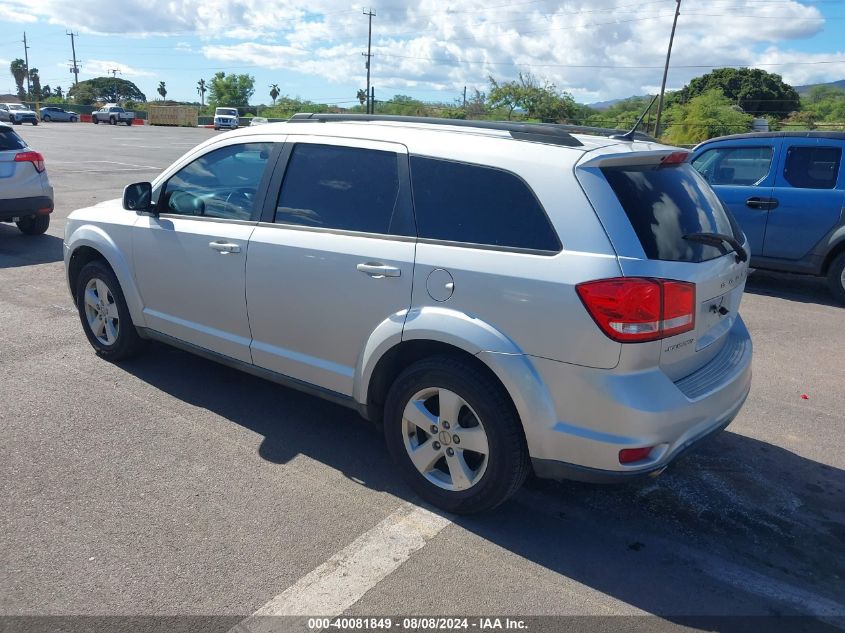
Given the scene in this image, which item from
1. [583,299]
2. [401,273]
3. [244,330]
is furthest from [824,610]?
[244,330]

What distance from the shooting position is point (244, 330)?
4426 millimetres

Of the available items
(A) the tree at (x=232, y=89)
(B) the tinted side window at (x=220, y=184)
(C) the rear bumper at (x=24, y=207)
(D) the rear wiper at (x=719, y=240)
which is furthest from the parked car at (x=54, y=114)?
(D) the rear wiper at (x=719, y=240)

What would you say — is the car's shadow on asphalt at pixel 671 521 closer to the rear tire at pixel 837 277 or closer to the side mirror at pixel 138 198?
the side mirror at pixel 138 198

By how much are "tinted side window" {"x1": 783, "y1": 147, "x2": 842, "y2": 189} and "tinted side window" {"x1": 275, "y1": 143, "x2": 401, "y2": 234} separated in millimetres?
6434

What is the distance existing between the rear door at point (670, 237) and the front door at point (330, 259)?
1000 mm

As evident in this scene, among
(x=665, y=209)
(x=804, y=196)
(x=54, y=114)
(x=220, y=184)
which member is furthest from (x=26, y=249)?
(x=54, y=114)

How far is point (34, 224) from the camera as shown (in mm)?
10836

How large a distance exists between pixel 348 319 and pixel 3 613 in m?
1.97

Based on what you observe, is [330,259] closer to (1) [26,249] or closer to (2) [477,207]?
(2) [477,207]

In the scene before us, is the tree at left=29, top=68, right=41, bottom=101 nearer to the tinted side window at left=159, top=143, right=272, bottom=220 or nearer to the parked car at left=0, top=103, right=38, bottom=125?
the parked car at left=0, top=103, right=38, bottom=125

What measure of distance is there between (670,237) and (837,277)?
6019mm

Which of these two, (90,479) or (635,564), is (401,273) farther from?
(90,479)

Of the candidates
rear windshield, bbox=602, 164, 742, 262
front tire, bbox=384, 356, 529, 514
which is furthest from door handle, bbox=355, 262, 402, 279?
rear windshield, bbox=602, 164, 742, 262

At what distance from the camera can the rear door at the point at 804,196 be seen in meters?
8.13
